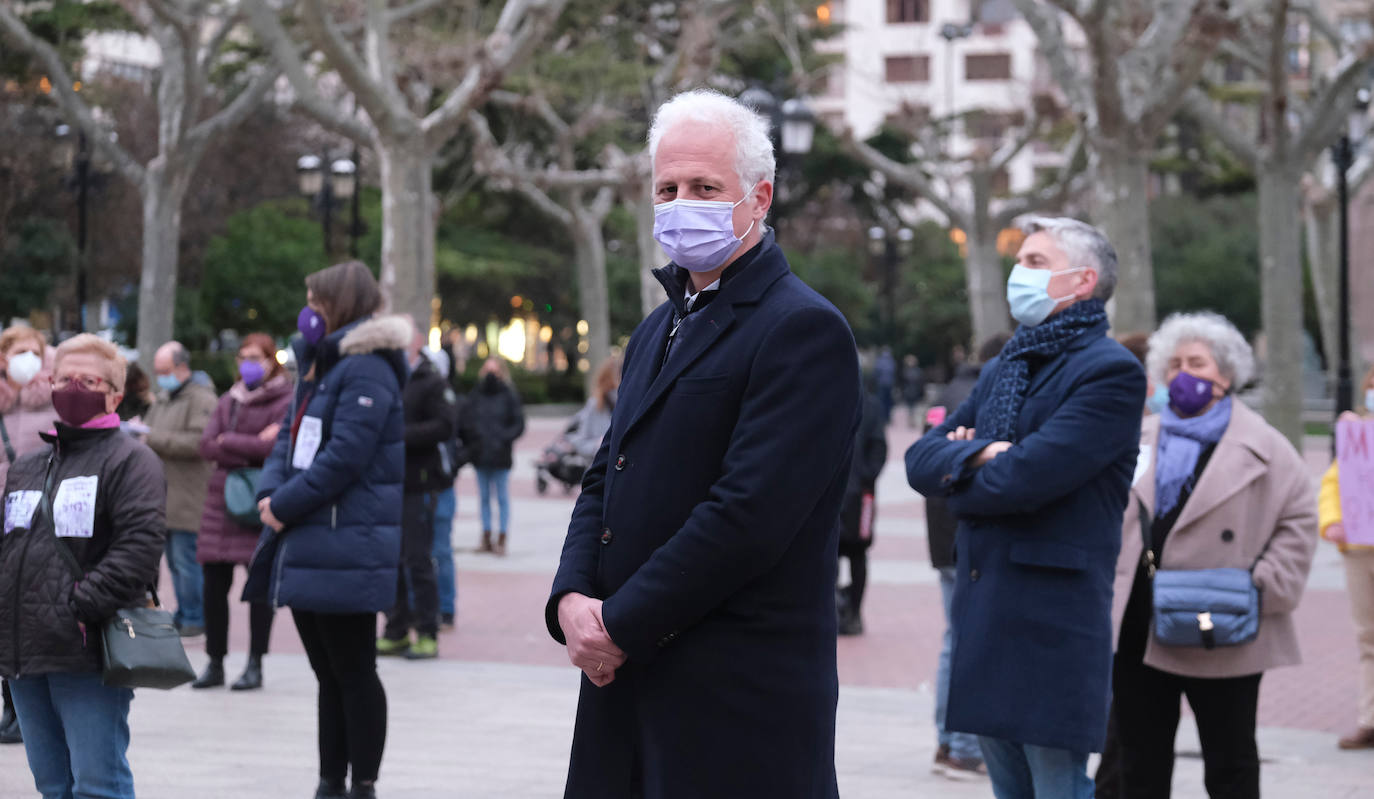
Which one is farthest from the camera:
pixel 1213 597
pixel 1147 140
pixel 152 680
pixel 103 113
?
pixel 103 113

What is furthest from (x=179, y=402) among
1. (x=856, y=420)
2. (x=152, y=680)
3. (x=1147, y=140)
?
(x=1147, y=140)

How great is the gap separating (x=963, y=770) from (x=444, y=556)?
5.17 metres

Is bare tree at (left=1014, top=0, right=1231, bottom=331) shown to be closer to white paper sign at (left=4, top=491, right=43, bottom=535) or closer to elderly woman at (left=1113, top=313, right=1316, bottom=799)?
elderly woman at (left=1113, top=313, right=1316, bottom=799)

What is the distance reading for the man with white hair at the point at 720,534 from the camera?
3264mm

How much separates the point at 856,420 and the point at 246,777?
4334 mm

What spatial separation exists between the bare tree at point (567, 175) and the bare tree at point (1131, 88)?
14.3 metres

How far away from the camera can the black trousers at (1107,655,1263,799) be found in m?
5.49

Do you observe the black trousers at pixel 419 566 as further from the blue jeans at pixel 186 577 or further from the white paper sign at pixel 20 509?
the white paper sign at pixel 20 509

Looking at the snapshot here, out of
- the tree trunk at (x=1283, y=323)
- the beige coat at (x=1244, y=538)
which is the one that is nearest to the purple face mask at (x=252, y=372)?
the beige coat at (x=1244, y=538)

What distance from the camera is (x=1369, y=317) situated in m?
55.2

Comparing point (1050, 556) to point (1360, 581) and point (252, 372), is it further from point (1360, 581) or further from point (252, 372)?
point (252, 372)

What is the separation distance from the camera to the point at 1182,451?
571 centimetres

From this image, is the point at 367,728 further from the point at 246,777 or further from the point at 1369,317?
the point at 1369,317

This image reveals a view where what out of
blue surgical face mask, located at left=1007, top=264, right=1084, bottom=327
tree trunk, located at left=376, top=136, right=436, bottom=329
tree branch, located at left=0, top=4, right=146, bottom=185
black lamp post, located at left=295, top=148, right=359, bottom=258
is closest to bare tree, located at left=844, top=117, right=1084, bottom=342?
black lamp post, located at left=295, top=148, right=359, bottom=258
